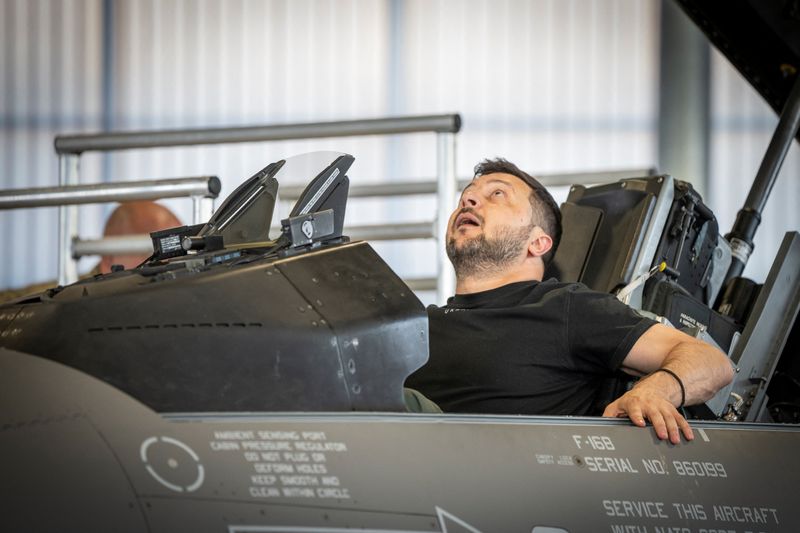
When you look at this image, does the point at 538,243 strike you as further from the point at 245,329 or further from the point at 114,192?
the point at 114,192

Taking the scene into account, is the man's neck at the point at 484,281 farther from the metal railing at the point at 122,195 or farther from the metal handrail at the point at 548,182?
the metal handrail at the point at 548,182

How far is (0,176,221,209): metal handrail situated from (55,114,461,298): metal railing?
13cm

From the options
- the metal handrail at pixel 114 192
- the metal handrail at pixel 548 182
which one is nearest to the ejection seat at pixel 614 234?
the metal handrail at pixel 548 182

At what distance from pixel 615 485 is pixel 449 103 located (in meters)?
5.47

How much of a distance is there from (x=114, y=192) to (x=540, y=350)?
157 cm

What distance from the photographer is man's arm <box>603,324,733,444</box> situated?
142 centimetres

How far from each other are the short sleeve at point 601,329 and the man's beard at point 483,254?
30 cm

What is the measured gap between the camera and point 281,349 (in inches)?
48.3

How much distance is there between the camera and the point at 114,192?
2.91 m

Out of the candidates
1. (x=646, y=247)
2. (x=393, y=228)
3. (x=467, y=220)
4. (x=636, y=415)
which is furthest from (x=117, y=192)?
(x=636, y=415)

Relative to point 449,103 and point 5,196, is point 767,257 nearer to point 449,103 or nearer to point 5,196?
point 449,103

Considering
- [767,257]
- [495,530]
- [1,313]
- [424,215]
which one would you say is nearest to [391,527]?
[495,530]

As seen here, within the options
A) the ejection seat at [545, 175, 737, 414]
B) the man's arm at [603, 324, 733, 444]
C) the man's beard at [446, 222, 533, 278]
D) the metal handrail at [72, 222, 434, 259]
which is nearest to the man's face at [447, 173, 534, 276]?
the man's beard at [446, 222, 533, 278]

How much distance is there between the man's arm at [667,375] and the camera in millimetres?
1424
